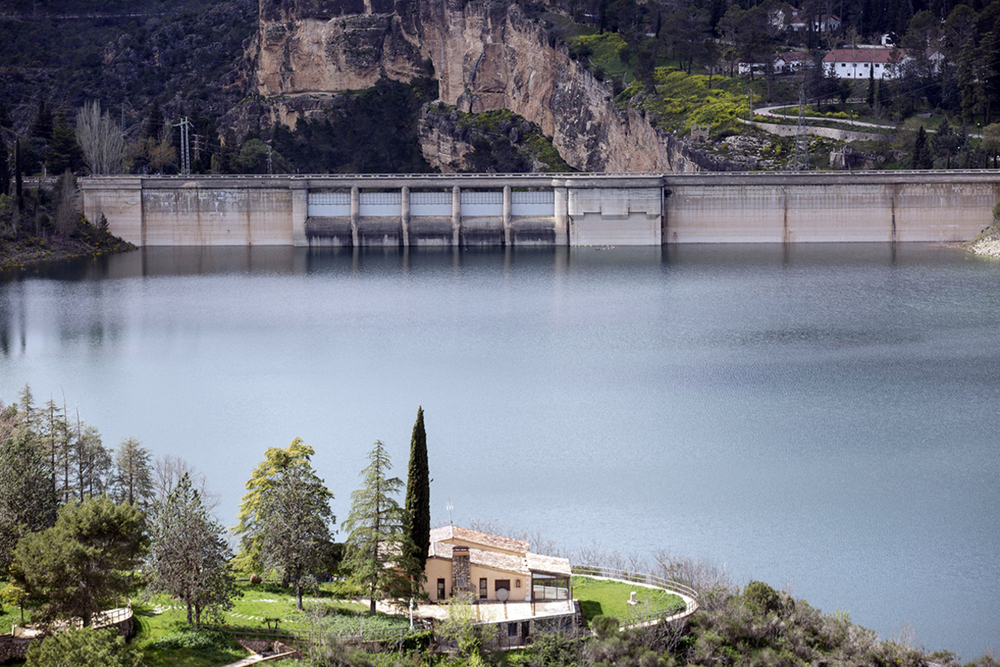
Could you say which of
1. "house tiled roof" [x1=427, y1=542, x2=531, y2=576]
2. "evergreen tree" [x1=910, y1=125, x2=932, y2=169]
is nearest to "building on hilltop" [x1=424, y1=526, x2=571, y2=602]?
"house tiled roof" [x1=427, y1=542, x2=531, y2=576]

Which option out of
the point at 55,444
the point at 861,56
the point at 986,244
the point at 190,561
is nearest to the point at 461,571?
the point at 190,561

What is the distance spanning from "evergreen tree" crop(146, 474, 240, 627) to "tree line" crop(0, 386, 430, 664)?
0.06 feet

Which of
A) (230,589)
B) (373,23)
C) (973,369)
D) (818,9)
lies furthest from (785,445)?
(373,23)

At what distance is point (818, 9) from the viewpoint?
96375 mm

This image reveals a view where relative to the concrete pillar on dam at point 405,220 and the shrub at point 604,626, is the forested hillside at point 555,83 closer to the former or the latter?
the concrete pillar on dam at point 405,220

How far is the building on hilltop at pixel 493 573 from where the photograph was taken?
64.2ft

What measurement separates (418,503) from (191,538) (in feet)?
11.7

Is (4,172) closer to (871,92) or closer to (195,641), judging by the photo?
(871,92)

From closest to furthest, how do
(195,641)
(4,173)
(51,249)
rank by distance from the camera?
(195,641), (51,249), (4,173)

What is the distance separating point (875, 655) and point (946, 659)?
1246mm

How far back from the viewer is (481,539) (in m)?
21.2

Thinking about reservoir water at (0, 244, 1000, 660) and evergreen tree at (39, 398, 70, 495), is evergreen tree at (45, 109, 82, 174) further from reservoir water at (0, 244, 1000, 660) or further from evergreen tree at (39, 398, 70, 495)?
evergreen tree at (39, 398, 70, 495)

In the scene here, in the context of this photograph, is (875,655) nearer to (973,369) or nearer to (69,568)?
(69,568)

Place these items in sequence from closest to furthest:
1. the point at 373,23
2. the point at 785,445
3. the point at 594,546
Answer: the point at 594,546 → the point at 785,445 → the point at 373,23
